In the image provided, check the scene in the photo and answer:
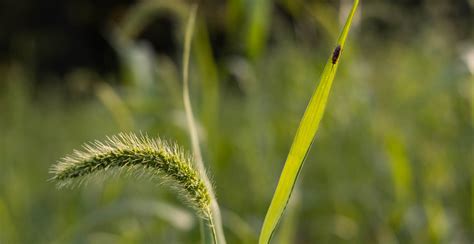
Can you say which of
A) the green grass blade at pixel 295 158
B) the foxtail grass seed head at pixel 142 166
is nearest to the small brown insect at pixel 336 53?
the green grass blade at pixel 295 158

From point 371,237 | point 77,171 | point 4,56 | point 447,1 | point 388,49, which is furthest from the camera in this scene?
point 4,56

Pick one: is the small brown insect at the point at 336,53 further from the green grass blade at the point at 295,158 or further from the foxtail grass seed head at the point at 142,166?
the foxtail grass seed head at the point at 142,166

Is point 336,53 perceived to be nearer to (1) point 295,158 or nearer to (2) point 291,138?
(1) point 295,158

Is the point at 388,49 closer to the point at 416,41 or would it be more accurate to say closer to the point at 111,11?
the point at 416,41

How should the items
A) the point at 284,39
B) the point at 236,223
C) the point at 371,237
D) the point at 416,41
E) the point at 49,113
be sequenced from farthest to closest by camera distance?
the point at 49,113, the point at 416,41, the point at 284,39, the point at 371,237, the point at 236,223

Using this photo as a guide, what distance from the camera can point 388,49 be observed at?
573 centimetres

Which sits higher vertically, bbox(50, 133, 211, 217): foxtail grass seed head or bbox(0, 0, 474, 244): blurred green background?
bbox(0, 0, 474, 244): blurred green background

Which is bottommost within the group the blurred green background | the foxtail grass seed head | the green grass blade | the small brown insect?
the foxtail grass seed head

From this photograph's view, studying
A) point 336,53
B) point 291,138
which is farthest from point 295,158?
point 291,138

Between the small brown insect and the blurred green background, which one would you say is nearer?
the small brown insect

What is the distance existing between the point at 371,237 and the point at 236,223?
0.87m

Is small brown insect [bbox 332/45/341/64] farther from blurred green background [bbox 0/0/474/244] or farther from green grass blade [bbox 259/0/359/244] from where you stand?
blurred green background [bbox 0/0/474/244]

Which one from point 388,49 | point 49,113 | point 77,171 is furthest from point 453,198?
point 49,113

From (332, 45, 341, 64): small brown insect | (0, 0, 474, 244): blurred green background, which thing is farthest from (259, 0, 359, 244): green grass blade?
(0, 0, 474, 244): blurred green background
